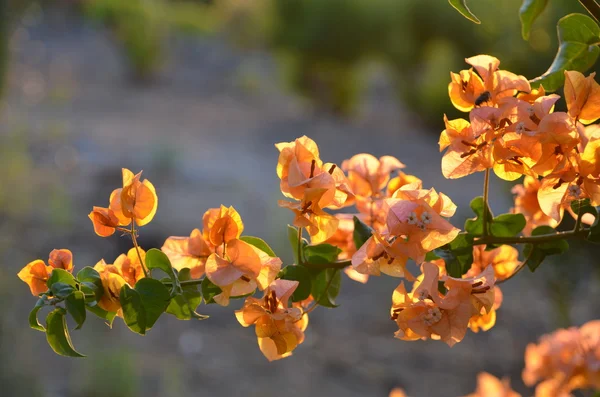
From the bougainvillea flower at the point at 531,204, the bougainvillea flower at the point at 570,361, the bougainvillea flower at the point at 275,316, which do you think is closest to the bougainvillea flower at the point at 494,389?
the bougainvillea flower at the point at 570,361

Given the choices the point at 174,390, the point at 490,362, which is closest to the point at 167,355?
the point at 174,390

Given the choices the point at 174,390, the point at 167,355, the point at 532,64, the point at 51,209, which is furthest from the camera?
the point at 51,209

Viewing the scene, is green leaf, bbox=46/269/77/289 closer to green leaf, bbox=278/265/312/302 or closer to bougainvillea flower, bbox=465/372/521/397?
green leaf, bbox=278/265/312/302

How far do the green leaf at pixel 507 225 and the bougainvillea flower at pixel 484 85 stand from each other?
64 millimetres

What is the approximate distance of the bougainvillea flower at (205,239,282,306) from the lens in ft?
1.19

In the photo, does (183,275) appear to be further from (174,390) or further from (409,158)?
(409,158)

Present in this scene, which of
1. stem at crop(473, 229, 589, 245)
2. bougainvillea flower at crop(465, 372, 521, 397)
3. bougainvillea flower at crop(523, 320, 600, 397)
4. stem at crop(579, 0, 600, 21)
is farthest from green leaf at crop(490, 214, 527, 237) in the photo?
bougainvillea flower at crop(465, 372, 521, 397)

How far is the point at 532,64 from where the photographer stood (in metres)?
2.32

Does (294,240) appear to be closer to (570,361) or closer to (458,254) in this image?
(458,254)

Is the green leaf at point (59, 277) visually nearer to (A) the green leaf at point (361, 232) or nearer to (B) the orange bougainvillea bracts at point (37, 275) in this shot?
(B) the orange bougainvillea bracts at point (37, 275)

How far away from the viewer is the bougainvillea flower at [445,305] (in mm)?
374

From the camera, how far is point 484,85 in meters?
0.41

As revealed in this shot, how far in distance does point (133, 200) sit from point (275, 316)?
9 centimetres

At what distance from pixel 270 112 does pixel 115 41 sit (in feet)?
6.59
